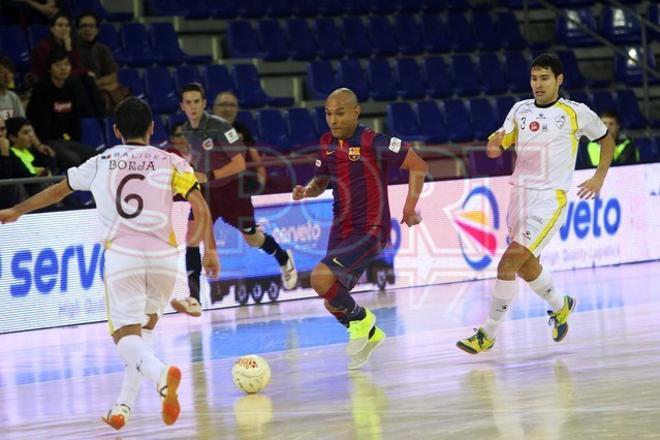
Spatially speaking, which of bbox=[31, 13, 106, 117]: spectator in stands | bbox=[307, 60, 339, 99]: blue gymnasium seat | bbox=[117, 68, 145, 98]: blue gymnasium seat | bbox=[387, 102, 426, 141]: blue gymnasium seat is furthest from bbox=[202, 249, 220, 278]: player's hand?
bbox=[307, 60, 339, 99]: blue gymnasium seat

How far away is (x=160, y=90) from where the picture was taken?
17297mm

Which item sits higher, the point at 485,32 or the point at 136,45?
the point at 485,32

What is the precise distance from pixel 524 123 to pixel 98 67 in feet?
25.0

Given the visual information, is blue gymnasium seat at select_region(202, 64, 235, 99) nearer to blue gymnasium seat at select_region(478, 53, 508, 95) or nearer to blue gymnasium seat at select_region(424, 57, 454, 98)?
blue gymnasium seat at select_region(424, 57, 454, 98)

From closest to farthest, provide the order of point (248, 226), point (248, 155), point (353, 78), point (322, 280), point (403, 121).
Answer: point (322, 280) < point (248, 226) < point (248, 155) < point (403, 121) < point (353, 78)

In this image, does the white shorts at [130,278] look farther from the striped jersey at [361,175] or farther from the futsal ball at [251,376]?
the striped jersey at [361,175]

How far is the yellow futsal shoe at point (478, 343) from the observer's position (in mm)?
9781

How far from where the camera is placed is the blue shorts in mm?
9625

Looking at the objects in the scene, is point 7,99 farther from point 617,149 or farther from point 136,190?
point 617,149

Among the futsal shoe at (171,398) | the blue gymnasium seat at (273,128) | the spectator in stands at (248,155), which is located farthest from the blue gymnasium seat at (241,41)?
the futsal shoe at (171,398)

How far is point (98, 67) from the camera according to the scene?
16.2 m

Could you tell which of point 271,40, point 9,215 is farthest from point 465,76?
point 9,215

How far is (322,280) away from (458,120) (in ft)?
33.9

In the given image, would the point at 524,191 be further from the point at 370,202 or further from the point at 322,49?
the point at 322,49
